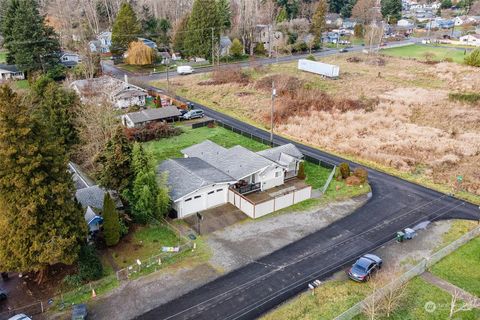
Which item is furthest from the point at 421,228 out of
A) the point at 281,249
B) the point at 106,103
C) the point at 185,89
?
the point at 185,89

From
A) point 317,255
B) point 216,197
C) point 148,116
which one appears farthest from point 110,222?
point 148,116

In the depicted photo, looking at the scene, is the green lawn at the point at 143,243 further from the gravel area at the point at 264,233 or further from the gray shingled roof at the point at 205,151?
the gray shingled roof at the point at 205,151

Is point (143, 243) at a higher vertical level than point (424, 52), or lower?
lower

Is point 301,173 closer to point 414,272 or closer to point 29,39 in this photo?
point 414,272

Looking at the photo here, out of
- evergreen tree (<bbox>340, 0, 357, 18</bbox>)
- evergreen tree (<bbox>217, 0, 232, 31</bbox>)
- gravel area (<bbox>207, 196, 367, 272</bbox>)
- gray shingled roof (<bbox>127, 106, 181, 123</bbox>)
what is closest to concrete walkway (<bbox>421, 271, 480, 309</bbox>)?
gravel area (<bbox>207, 196, 367, 272</bbox>)

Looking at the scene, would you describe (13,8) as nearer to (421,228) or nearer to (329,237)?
(329,237)

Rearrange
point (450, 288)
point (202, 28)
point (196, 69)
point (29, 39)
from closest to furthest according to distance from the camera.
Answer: point (450, 288), point (29, 39), point (196, 69), point (202, 28)
